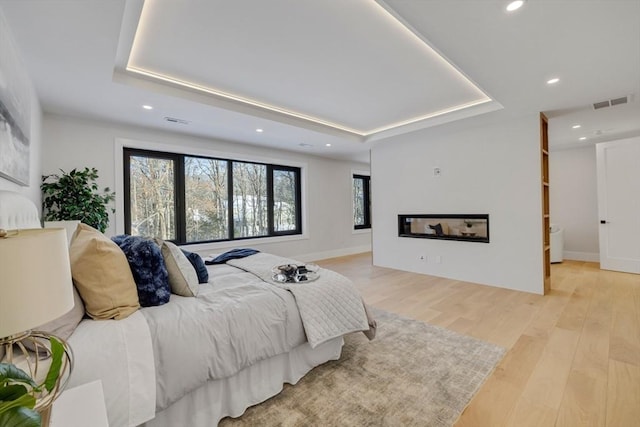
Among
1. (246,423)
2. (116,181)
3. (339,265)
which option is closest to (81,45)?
(116,181)

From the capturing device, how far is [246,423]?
155 centimetres

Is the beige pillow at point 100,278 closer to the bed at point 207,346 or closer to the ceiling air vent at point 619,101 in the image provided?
the bed at point 207,346

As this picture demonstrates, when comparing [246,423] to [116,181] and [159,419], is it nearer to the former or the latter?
[159,419]

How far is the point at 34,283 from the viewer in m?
0.69

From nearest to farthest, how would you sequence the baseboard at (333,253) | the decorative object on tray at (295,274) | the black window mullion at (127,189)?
the decorative object on tray at (295,274) < the black window mullion at (127,189) < the baseboard at (333,253)

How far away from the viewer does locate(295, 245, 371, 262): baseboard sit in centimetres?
598

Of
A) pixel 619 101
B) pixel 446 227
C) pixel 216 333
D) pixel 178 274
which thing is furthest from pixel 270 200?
pixel 619 101

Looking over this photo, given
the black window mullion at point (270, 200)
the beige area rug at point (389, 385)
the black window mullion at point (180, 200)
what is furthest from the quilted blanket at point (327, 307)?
the black window mullion at point (270, 200)

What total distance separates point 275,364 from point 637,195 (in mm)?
5993

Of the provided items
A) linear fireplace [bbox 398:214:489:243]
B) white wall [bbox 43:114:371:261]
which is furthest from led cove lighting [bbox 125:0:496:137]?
Answer: linear fireplace [bbox 398:214:489:243]

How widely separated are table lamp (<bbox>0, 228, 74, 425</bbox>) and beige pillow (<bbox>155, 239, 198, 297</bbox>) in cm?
101

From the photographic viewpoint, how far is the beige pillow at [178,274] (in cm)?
181

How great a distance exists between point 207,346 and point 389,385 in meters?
1.22

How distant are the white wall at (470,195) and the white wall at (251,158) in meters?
1.30
